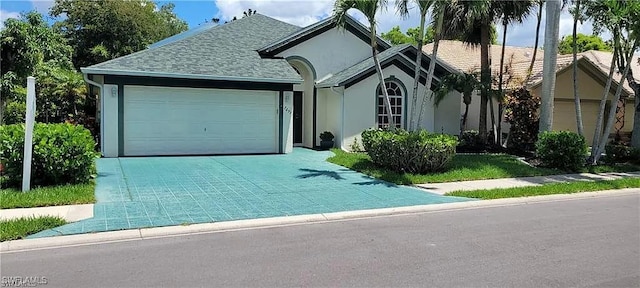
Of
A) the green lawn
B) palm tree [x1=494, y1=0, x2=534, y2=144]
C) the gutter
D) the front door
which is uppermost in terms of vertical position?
palm tree [x1=494, y1=0, x2=534, y2=144]

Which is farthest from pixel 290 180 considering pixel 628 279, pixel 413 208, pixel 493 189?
pixel 628 279

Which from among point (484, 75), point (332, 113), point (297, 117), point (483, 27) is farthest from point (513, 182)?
point (297, 117)

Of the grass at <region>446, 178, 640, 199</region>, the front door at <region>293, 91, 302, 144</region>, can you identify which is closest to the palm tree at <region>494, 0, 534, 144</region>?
the grass at <region>446, 178, 640, 199</region>

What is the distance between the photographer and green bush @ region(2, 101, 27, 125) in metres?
20.9

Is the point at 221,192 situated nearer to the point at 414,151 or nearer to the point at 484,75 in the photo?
the point at 414,151

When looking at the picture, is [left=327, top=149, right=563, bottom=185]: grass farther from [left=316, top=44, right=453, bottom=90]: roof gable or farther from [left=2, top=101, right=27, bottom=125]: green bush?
[left=2, top=101, right=27, bottom=125]: green bush

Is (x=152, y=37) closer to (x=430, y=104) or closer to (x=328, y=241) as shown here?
(x=430, y=104)

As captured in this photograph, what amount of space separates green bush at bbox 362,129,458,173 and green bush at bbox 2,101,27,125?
1698 cm

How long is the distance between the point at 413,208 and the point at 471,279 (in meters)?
3.73

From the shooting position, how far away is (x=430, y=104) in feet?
62.8

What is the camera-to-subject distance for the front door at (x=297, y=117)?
1959 cm

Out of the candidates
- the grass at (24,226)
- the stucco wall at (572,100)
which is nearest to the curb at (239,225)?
the grass at (24,226)

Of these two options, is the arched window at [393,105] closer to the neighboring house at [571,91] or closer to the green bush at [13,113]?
the neighboring house at [571,91]

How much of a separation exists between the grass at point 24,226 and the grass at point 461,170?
7.29m
